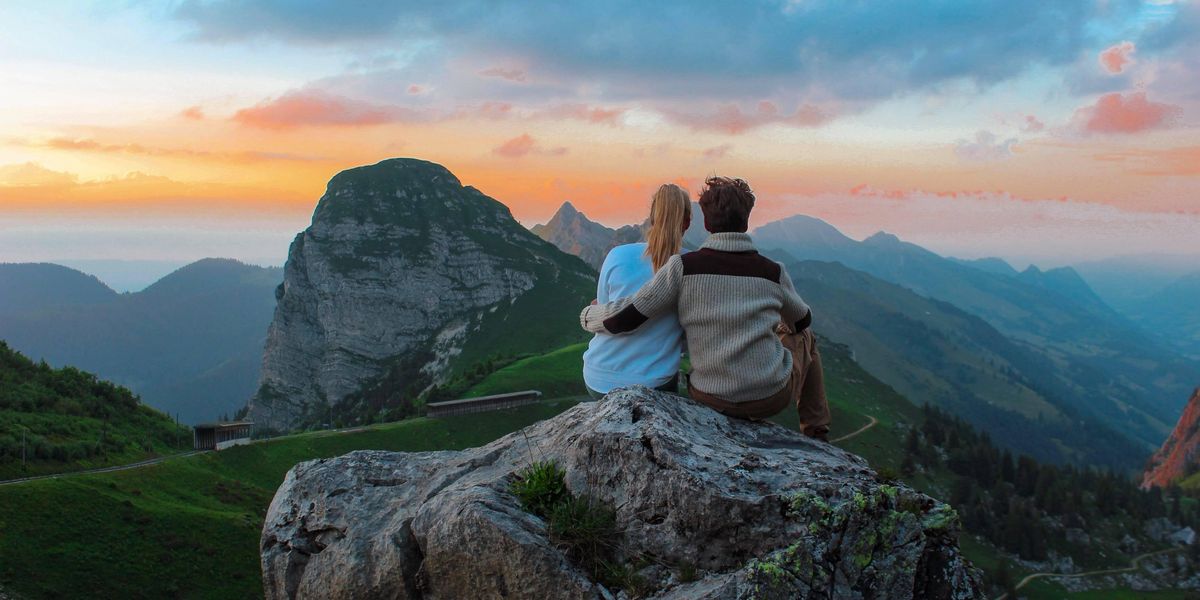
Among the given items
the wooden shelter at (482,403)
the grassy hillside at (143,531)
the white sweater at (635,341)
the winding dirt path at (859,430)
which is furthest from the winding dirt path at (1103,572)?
the white sweater at (635,341)

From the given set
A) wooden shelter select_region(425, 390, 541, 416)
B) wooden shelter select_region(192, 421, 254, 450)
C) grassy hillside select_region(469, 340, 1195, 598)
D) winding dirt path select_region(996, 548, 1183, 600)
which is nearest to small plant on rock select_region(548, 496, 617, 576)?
wooden shelter select_region(192, 421, 254, 450)

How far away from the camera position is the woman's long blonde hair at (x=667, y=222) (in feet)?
40.0

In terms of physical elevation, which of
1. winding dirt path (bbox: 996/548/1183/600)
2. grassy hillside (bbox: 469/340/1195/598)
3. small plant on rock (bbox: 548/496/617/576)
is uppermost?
small plant on rock (bbox: 548/496/617/576)

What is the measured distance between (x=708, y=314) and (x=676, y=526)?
291 centimetres

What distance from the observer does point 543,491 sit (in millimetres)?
11250

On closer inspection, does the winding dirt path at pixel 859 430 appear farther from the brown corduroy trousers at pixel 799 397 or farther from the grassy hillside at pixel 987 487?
the brown corduroy trousers at pixel 799 397

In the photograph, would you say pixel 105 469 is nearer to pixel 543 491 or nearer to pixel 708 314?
pixel 543 491

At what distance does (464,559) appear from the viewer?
1090 cm

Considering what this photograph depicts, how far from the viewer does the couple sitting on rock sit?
11.6 m

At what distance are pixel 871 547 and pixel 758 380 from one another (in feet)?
8.92

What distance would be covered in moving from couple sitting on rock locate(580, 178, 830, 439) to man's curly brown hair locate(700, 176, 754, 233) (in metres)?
0.01

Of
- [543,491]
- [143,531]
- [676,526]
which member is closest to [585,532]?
[543,491]

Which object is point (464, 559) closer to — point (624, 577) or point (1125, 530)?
point (624, 577)

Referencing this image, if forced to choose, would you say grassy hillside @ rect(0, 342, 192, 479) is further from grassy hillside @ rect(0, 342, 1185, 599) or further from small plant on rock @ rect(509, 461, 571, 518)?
small plant on rock @ rect(509, 461, 571, 518)
